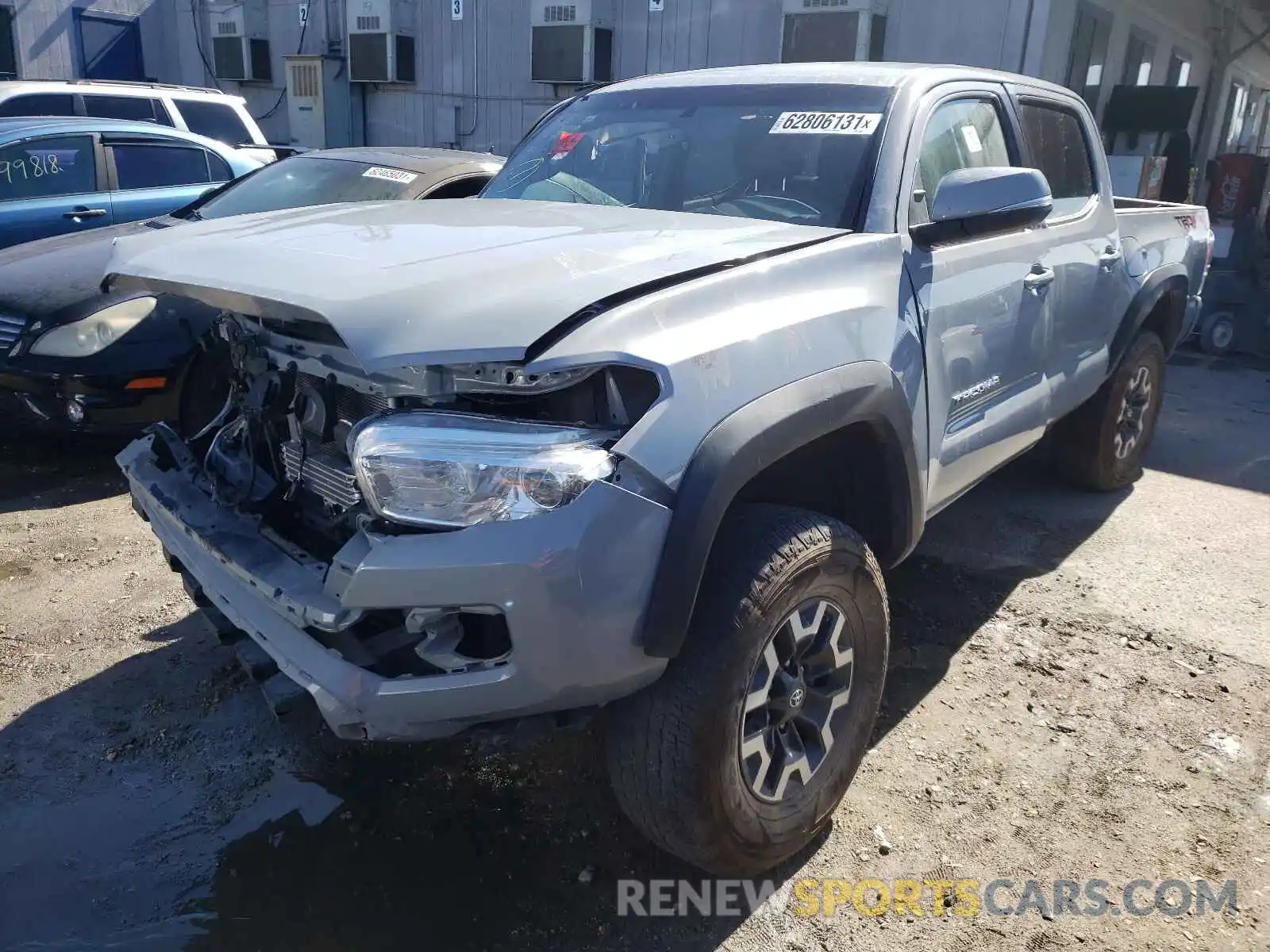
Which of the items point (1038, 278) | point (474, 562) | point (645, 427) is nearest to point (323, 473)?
point (474, 562)

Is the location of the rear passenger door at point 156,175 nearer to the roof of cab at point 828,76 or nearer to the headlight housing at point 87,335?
the headlight housing at point 87,335

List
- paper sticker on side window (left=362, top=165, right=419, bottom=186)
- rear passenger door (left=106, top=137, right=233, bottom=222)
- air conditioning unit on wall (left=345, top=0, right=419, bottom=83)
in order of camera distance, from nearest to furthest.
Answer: paper sticker on side window (left=362, top=165, right=419, bottom=186) < rear passenger door (left=106, top=137, right=233, bottom=222) < air conditioning unit on wall (left=345, top=0, right=419, bottom=83)

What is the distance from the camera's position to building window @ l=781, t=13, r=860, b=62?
10.9 meters

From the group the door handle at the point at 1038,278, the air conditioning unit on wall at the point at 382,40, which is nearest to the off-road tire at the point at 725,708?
the door handle at the point at 1038,278

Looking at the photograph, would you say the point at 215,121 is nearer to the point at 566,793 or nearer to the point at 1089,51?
the point at 566,793

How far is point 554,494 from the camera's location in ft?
6.32

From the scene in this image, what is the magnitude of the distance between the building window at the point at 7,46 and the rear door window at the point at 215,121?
34.9 feet

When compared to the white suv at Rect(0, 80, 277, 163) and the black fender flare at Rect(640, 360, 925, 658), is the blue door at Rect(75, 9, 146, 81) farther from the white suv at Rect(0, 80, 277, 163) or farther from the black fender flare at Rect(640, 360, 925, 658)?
the black fender flare at Rect(640, 360, 925, 658)

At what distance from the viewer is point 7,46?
17266 millimetres

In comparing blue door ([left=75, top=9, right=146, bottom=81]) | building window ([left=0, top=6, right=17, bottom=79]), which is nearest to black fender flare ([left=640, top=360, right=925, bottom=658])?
building window ([left=0, top=6, right=17, bottom=79])

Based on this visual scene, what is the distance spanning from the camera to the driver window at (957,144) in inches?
120

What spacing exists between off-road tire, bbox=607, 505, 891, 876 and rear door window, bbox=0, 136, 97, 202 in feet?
21.3

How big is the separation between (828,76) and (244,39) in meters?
16.9

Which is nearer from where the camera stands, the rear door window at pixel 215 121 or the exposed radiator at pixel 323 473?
the exposed radiator at pixel 323 473
